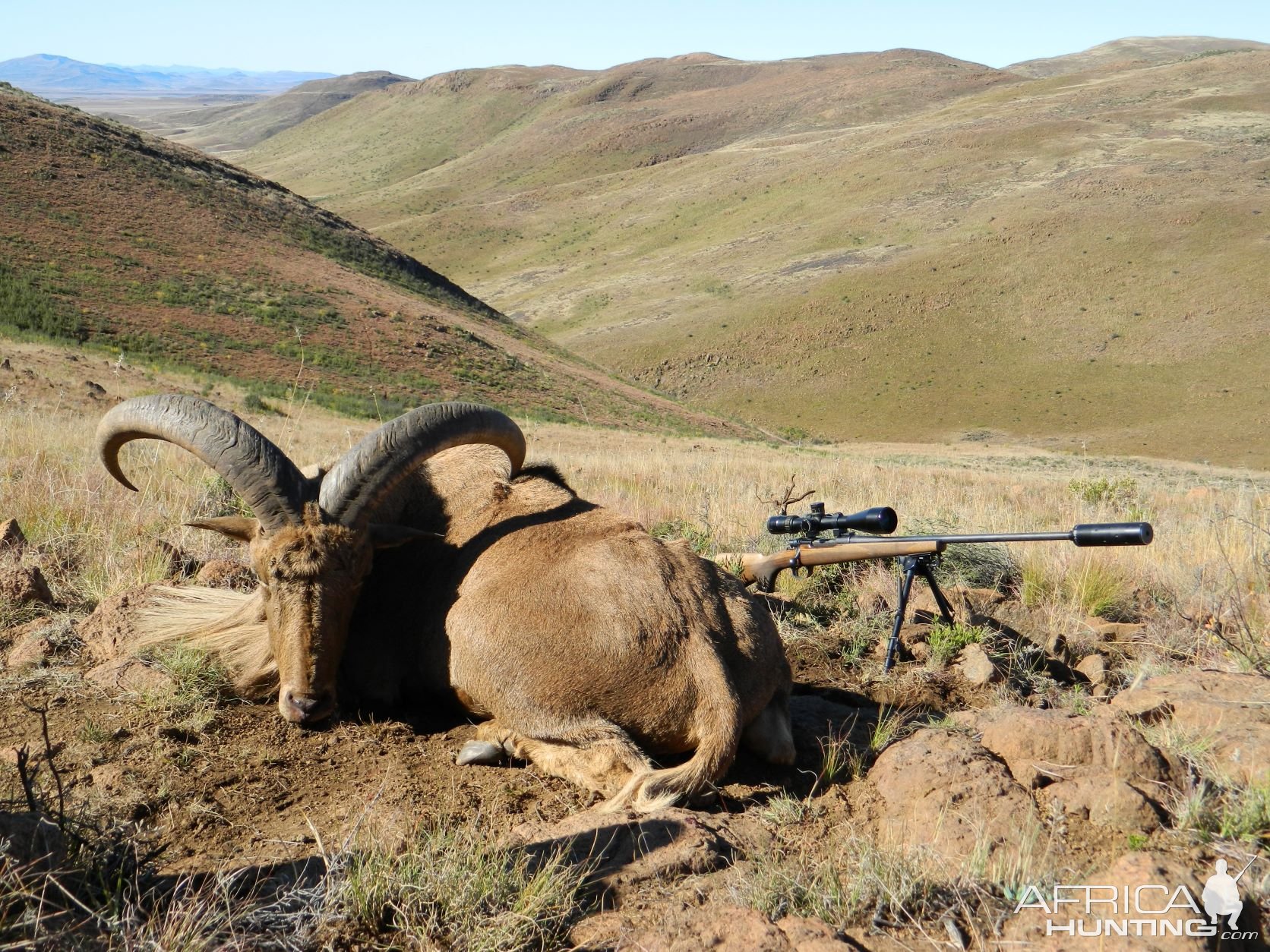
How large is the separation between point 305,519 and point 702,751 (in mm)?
2264

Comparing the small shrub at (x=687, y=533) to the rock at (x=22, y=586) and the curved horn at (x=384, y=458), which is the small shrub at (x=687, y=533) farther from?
the rock at (x=22, y=586)

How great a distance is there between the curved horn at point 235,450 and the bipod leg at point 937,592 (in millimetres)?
3468

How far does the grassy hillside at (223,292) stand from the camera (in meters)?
32.6

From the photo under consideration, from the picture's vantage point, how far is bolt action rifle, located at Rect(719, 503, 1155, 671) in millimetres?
5277

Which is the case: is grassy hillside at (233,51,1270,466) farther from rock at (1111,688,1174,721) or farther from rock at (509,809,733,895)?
rock at (509,809,733,895)

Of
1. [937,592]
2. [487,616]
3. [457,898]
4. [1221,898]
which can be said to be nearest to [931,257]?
[937,592]

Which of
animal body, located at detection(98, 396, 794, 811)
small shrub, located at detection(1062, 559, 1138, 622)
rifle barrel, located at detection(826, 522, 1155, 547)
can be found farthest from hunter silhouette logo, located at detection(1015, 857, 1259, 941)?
small shrub, located at detection(1062, 559, 1138, 622)

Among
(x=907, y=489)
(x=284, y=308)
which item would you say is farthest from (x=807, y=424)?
(x=907, y=489)

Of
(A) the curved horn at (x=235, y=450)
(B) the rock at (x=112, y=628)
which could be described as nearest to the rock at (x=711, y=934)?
(A) the curved horn at (x=235, y=450)

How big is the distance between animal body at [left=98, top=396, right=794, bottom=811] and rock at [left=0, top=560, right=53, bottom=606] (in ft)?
3.19

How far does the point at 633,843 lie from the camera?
345 centimetres

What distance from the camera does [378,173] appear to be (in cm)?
14225

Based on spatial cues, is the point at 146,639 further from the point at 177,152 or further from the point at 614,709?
the point at 177,152

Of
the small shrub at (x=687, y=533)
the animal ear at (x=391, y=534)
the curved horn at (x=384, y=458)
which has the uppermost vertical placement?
the curved horn at (x=384, y=458)
